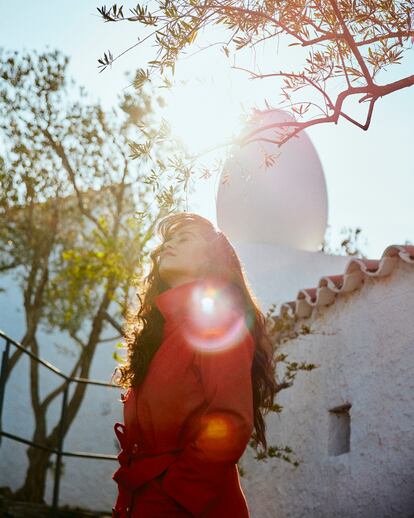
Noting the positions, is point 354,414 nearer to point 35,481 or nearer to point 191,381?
point 191,381

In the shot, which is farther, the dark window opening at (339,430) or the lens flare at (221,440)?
the dark window opening at (339,430)

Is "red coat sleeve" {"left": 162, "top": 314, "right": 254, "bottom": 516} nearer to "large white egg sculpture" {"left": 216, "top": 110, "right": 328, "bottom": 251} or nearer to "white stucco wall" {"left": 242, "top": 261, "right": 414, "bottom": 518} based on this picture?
"white stucco wall" {"left": 242, "top": 261, "right": 414, "bottom": 518}

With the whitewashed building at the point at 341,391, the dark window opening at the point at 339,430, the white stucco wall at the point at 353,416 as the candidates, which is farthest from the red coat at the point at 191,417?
the dark window opening at the point at 339,430

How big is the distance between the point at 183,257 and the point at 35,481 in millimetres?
10270

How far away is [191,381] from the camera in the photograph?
8.46 feet

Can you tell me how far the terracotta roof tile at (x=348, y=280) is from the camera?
19.4 feet

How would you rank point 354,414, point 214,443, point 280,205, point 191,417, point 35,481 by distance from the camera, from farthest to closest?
point 35,481 < point 280,205 < point 354,414 < point 191,417 < point 214,443

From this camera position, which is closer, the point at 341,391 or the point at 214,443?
the point at 214,443

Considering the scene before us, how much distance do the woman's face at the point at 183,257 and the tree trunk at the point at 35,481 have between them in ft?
33.4

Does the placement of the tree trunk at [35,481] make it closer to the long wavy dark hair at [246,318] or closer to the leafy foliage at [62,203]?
the leafy foliage at [62,203]

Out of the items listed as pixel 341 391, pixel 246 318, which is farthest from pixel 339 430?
pixel 246 318

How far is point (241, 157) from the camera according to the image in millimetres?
10719

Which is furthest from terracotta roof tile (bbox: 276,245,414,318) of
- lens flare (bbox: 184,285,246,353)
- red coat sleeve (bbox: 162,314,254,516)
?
red coat sleeve (bbox: 162,314,254,516)

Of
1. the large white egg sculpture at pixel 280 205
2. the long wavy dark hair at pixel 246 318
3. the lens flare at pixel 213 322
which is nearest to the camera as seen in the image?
the lens flare at pixel 213 322
